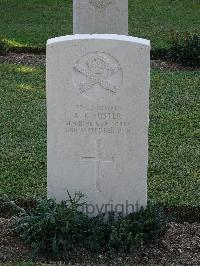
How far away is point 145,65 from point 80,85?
0.54m

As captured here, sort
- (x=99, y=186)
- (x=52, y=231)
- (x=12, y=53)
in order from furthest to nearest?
(x=12, y=53)
(x=99, y=186)
(x=52, y=231)

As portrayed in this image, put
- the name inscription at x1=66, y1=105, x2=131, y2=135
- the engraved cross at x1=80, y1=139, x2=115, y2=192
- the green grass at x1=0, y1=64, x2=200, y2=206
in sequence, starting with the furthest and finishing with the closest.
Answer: the green grass at x1=0, y1=64, x2=200, y2=206
the engraved cross at x1=80, y1=139, x2=115, y2=192
the name inscription at x1=66, y1=105, x2=131, y2=135

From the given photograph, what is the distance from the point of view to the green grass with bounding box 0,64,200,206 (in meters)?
6.92

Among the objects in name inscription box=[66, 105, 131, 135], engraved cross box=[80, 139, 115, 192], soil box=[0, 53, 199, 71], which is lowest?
engraved cross box=[80, 139, 115, 192]

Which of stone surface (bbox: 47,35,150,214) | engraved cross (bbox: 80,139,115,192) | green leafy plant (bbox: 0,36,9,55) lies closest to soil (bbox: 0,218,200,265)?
stone surface (bbox: 47,35,150,214)

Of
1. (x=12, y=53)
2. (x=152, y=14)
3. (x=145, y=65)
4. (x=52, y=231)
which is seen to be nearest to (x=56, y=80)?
(x=145, y=65)

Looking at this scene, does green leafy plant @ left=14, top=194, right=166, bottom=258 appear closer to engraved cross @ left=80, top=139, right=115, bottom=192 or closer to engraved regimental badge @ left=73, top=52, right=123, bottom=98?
engraved cross @ left=80, top=139, right=115, bottom=192

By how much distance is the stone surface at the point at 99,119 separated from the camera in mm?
5480

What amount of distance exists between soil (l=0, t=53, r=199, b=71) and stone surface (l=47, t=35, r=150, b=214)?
20.4 ft

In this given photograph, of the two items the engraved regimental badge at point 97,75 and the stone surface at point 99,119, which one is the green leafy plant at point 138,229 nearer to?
the stone surface at point 99,119

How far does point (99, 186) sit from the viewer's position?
19.1 ft

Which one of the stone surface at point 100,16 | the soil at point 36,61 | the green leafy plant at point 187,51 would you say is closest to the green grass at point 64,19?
the soil at point 36,61

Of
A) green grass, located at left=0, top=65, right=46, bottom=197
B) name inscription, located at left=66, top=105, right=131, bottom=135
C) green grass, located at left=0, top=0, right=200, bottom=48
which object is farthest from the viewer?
green grass, located at left=0, top=0, right=200, bottom=48

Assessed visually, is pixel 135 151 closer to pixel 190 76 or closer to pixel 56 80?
pixel 56 80
